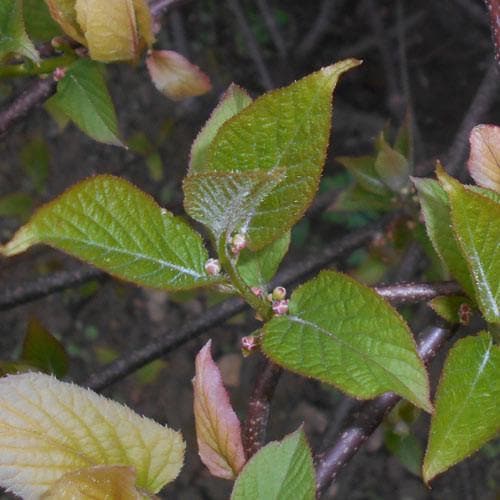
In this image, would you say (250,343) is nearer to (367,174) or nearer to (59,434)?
(59,434)

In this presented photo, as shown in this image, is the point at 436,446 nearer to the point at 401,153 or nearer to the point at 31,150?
the point at 401,153

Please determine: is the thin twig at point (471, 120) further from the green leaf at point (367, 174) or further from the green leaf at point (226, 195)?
the green leaf at point (226, 195)

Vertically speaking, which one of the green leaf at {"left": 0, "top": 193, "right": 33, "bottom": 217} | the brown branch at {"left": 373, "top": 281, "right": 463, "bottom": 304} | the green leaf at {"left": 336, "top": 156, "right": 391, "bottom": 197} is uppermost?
the brown branch at {"left": 373, "top": 281, "right": 463, "bottom": 304}

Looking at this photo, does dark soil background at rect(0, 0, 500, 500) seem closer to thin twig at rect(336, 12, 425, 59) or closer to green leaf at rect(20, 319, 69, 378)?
thin twig at rect(336, 12, 425, 59)

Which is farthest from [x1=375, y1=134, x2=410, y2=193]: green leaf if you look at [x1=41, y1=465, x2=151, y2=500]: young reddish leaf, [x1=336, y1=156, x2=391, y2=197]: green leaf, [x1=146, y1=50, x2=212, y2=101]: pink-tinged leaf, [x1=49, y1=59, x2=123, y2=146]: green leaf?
[x1=41, y1=465, x2=151, y2=500]: young reddish leaf

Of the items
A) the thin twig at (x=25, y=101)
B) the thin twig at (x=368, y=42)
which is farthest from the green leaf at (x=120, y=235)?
the thin twig at (x=368, y=42)

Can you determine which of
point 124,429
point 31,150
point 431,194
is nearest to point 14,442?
point 124,429

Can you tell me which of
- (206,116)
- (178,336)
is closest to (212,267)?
(178,336)
